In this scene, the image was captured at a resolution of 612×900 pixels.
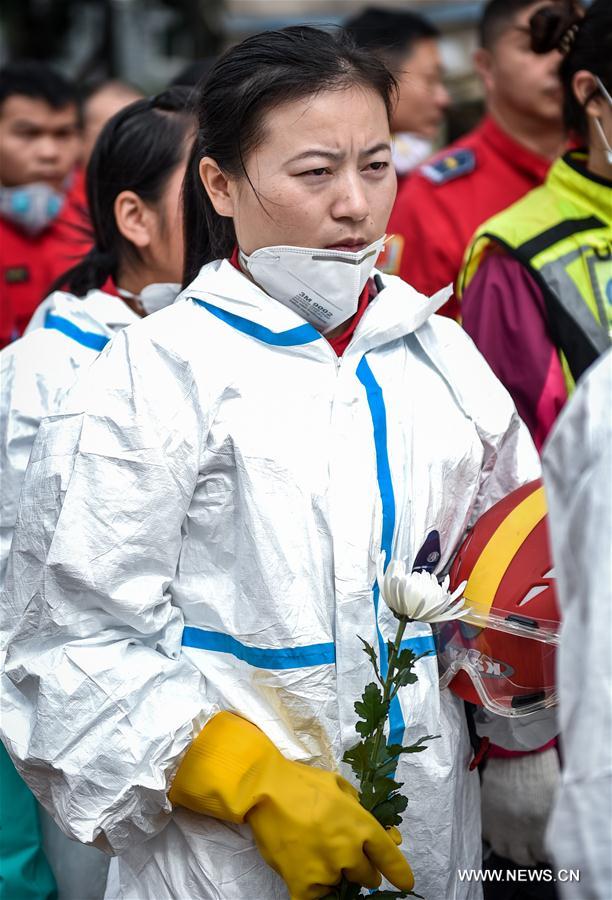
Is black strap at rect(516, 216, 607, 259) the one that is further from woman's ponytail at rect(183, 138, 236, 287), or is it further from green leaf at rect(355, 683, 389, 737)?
green leaf at rect(355, 683, 389, 737)

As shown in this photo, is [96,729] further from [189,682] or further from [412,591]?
[412,591]

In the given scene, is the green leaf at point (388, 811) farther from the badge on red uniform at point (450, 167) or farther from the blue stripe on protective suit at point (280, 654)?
the badge on red uniform at point (450, 167)

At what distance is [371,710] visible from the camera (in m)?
1.76

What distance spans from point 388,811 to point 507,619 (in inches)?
14.4

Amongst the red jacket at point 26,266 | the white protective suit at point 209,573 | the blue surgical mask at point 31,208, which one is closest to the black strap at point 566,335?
the white protective suit at point 209,573

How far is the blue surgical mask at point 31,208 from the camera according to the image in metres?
5.54

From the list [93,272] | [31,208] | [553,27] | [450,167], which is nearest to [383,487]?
[93,272]

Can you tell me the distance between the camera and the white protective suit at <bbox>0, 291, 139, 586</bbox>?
8.45 ft

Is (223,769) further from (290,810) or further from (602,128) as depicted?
(602,128)

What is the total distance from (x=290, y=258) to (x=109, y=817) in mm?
953

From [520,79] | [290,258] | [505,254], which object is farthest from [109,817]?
[520,79]

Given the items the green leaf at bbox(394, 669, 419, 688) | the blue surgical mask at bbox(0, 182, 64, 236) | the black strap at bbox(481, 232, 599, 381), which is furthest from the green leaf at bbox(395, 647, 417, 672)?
the blue surgical mask at bbox(0, 182, 64, 236)

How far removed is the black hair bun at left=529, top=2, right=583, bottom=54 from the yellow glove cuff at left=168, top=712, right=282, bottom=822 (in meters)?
1.99

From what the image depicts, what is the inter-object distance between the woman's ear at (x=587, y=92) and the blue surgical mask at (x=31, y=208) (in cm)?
330
